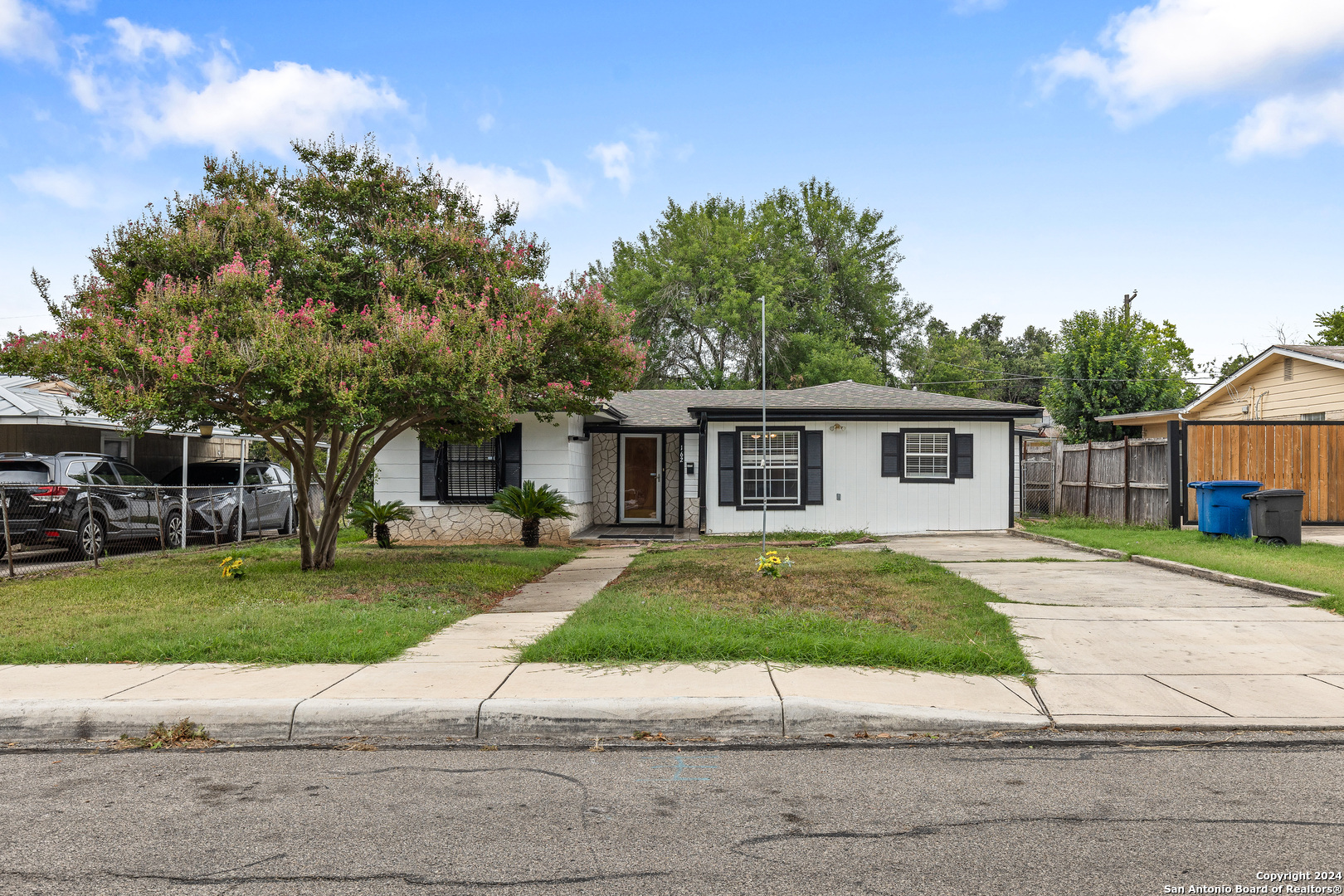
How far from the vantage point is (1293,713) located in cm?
539

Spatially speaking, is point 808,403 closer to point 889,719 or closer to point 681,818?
point 889,719

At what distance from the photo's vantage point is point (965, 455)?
18.5 meters

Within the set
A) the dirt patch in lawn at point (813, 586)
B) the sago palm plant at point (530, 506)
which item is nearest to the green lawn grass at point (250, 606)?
the dirt patch in lawn at point (813, 586)

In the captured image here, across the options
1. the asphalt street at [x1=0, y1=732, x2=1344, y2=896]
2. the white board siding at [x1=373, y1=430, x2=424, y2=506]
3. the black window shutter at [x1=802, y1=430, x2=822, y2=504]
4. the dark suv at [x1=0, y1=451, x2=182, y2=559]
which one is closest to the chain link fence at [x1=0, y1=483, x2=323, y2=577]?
the dark suv at [x1=0, y1=451, x2=182, y2=559]

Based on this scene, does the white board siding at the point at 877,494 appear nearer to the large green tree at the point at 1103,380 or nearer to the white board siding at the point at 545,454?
the white board siding at the point at 545,454

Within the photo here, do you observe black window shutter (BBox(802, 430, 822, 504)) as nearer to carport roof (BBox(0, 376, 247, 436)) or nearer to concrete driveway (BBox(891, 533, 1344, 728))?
concrete driveway (BBox(891, 533, 1344, 728))

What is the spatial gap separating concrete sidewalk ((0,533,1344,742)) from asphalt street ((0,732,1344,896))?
9.5 inches

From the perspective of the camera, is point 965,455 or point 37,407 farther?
point 965,455

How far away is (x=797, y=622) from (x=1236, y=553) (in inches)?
330

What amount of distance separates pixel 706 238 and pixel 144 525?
27.8 metres

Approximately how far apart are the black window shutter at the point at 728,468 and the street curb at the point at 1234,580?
783 cm

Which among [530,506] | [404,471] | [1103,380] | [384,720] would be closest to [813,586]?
[384,720]

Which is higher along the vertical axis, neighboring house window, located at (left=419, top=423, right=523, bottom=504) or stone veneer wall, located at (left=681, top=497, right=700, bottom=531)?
neighboring house window, located at (left=419, top=423, right=523, bottom=504)

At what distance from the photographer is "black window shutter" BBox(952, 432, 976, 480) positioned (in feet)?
60.6
